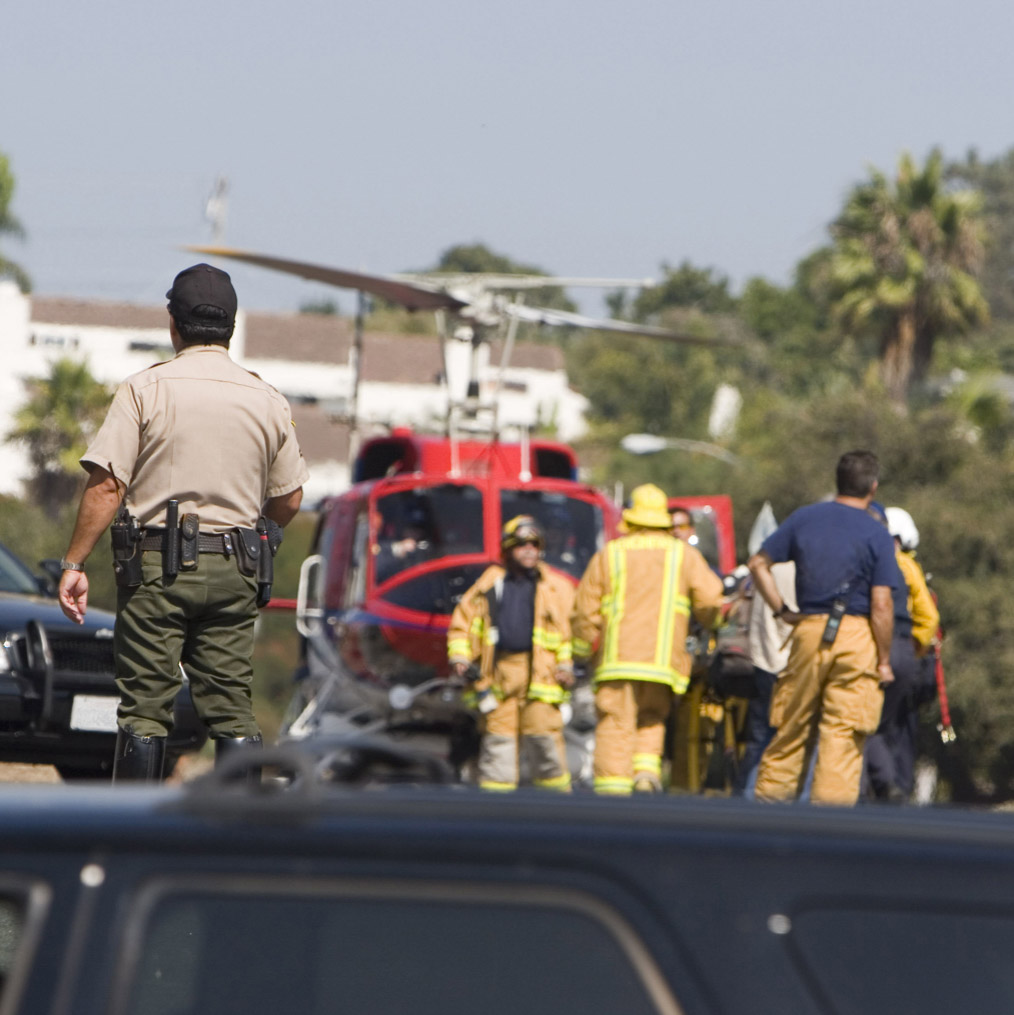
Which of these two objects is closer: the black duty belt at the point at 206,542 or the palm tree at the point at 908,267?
the black duty belt at the point at 206,542

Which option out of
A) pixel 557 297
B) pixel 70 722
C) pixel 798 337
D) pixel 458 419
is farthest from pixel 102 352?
pixel 70 722

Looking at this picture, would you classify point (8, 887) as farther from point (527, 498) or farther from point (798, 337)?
→ point (798, 337)

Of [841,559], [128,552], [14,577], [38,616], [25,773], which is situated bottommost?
[25,773]

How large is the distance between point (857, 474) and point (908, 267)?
134ft

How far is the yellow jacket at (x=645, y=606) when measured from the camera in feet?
31.1

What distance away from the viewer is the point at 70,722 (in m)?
8.09

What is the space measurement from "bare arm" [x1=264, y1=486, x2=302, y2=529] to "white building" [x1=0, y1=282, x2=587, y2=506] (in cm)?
6844

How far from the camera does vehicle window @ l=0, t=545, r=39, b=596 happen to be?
9.12 m

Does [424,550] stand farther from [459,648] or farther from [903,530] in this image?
[903,530]

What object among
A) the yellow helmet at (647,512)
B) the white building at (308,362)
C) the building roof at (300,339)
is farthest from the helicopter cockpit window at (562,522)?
the building roof at (300,339)

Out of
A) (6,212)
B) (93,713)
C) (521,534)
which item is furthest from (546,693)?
(6,212)

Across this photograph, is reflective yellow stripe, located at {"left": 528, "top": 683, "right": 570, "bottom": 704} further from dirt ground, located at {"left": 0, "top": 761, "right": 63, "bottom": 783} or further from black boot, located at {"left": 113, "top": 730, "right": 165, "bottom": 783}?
black boot, located at {"left": 113, "top": 730, "right": 165, "bottom": 783}

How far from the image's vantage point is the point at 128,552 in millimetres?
5383

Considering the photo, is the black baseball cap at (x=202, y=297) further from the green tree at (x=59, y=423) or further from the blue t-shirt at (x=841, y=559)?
the green tree at (x=59, y=423)
